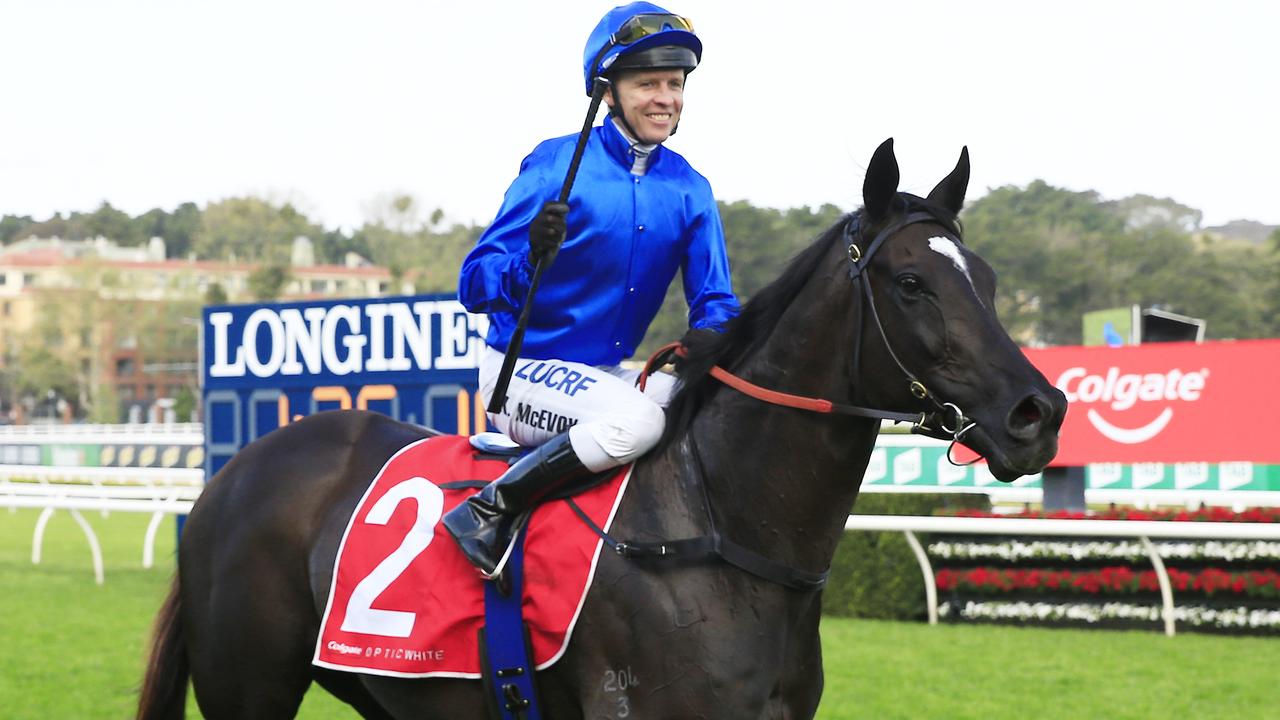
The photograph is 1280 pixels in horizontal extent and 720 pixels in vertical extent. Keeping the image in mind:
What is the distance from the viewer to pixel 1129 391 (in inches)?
322

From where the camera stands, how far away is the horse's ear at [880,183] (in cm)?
257

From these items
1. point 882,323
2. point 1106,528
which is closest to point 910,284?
point 882,323

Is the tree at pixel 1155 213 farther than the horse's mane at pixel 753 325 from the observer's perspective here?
Yes

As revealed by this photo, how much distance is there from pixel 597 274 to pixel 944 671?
14.9 ft

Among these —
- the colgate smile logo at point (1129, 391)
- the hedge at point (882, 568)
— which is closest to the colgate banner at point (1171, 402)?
the colgate smile logo at point (1129, 391)

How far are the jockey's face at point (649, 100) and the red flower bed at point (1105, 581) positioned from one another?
608 centimetres

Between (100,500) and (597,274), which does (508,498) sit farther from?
(100,500)

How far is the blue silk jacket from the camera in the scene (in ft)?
9.82

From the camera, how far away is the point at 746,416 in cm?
280

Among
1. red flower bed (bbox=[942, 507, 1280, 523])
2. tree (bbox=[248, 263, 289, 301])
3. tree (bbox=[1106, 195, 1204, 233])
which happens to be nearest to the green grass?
red flower bed (bbox=[942, 507, 1280, 523])

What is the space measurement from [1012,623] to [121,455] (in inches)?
767

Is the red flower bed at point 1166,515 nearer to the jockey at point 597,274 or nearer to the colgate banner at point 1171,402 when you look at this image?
the colgate banner at point 1171,402

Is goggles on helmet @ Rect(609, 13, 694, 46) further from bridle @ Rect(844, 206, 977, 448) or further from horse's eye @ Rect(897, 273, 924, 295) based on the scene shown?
horse's eye @ Rect(897, 273, 924, 295)

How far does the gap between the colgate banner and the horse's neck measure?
5.47 metres
